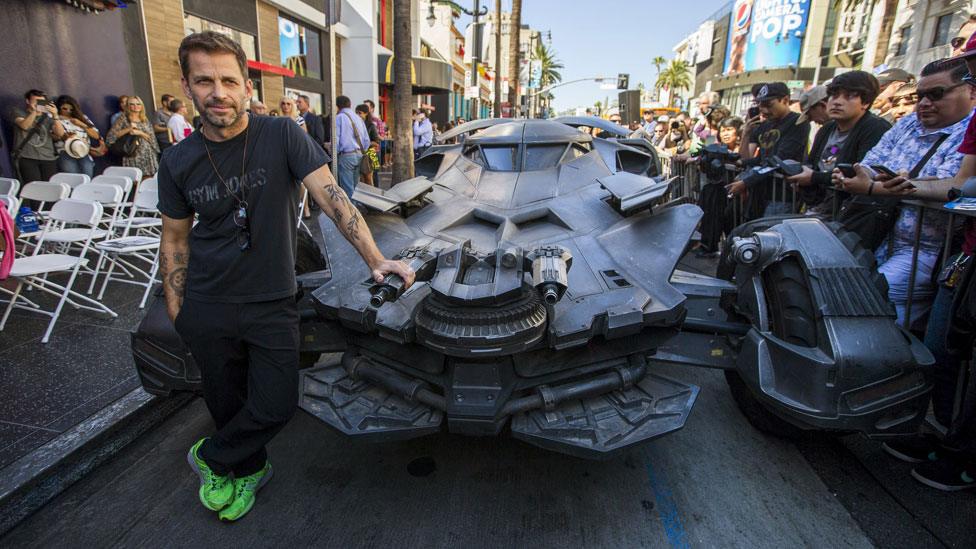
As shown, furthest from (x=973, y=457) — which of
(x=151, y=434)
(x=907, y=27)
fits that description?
(x=907, y=27)

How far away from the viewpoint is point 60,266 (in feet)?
14.0

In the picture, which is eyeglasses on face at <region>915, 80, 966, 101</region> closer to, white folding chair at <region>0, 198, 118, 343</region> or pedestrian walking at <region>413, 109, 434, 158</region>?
white folding chair at <region>0, 198, 118, 343</region>

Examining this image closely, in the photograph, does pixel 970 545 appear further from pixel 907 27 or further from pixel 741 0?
pixel 741 0

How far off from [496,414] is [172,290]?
157 cm

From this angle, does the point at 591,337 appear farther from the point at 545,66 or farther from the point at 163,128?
the point at 545,66

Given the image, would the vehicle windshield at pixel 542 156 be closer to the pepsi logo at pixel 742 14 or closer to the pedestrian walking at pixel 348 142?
the pedestrian walking at pixel 348 142

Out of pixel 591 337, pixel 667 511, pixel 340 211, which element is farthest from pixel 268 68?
pixel 667 511

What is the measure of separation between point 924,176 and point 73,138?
30.0 ft

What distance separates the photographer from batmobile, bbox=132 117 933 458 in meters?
2.20

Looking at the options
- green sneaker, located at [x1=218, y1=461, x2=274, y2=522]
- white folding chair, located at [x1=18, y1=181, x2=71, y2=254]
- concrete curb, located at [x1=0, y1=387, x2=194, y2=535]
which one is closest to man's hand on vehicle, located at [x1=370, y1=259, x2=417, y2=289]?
green sneaker, located at [x1=218, y1=461, x2=274, y2=522]

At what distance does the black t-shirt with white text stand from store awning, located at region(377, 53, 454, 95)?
21677 mm

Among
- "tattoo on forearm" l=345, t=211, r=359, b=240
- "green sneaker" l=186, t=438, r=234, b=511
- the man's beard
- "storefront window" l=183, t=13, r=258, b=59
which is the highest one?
"storefront window" l=183, t=13, r=258, b=59

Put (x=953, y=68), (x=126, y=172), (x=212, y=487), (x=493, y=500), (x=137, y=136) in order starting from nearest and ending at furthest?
(x=212, y=487) < (x=493, y=500) < (x=953, y=68) < (x=126, y=172) < (x=137, y=136)

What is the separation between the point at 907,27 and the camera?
942 inches
